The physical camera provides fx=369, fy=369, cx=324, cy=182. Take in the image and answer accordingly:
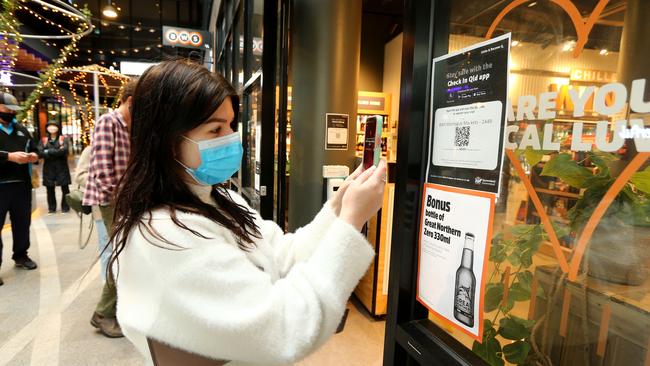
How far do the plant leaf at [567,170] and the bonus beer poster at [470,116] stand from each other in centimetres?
9

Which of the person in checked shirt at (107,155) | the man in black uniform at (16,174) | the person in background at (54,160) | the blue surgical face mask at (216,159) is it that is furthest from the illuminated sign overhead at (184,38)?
the blue surgical face mask at (216,159)

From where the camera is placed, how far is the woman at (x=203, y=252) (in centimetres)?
78

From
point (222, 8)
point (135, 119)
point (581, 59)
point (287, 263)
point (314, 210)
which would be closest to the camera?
point (581, 59)

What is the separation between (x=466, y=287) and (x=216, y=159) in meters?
0.72

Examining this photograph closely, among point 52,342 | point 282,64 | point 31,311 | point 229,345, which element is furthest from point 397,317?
point 31,311

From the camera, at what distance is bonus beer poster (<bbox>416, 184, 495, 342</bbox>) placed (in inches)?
32.0

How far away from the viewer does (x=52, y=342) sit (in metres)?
2.65

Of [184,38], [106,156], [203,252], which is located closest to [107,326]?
[106,156]

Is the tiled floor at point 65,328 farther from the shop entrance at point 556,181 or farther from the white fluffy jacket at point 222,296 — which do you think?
the shop entrance at point 556,181

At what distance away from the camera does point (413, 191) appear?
988 mm

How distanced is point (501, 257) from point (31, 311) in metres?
3.72

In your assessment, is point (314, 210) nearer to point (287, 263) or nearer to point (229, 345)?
point (287, 263)

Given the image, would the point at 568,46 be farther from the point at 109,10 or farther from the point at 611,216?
the point at 109,10

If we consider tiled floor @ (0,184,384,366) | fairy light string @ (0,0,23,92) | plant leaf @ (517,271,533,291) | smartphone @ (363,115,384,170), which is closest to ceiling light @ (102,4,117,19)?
tiled floor @ (0,184,384,366)
